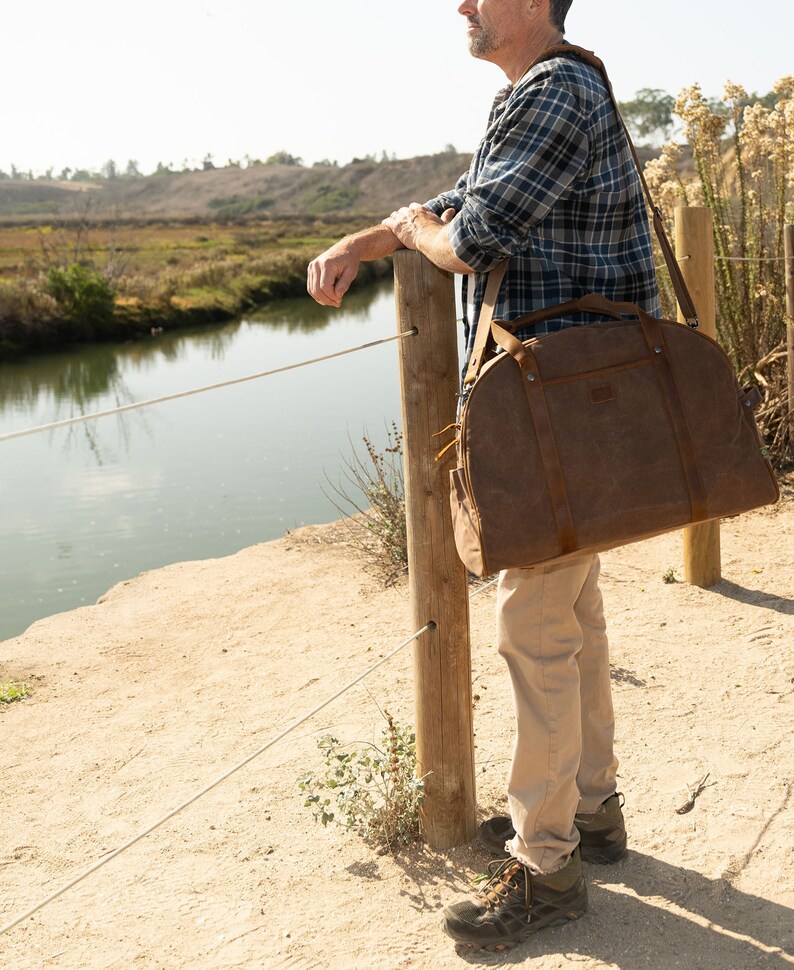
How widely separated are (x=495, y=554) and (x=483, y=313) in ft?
1.43

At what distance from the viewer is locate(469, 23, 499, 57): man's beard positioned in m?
1.83

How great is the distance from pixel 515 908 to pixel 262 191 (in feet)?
450

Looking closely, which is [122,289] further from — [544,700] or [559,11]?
[544,700]

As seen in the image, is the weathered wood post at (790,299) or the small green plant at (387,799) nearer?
the small green plant at (387,799)

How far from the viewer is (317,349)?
18.6 metres

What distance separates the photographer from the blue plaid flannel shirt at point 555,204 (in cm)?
168

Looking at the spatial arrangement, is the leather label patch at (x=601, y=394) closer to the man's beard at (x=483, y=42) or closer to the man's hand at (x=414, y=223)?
the man's hand at (x=414, y=223)

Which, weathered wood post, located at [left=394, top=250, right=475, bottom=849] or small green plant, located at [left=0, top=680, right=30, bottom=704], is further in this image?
small green plant, located at [left=0, top=680, right=30, bottom=704]

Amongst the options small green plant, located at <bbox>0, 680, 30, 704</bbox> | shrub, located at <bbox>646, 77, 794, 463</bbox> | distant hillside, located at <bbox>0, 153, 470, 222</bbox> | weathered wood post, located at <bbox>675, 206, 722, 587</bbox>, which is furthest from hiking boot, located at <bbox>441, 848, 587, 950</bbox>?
distant hillside, located at <bbox>0, 153, 470, 222</bbox>

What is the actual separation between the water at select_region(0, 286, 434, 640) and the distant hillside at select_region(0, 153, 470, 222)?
8087cm

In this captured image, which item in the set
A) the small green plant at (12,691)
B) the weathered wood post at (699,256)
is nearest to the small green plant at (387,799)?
the weathered wood post at (699,256)

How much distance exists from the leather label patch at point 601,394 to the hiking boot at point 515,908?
90cm

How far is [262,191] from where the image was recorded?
13262 centimetres

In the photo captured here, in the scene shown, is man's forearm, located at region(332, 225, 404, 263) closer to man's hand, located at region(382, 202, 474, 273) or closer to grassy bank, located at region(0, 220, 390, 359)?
man's hand, located at region(382, 202, 474, 273)
